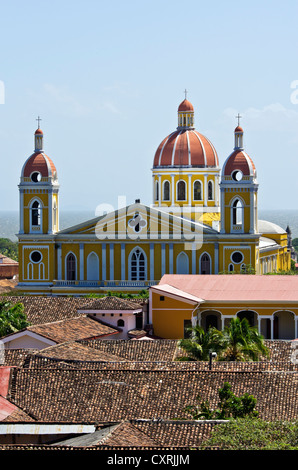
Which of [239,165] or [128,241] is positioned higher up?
[239,165]

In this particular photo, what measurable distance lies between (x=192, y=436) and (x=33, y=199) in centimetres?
4140

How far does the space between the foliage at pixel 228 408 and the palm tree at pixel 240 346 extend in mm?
7195

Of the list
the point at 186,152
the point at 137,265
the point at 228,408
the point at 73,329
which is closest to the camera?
the point at 228,408

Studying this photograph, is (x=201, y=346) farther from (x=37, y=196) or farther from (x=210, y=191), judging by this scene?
(x=210, y=191)

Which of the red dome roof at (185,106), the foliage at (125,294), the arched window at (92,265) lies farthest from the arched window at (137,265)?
the red dome roof at (185,106)

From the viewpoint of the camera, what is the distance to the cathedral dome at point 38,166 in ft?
216

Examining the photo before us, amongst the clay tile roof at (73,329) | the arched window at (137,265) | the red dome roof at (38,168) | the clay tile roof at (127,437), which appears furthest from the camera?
the red dome roof at (38,168)

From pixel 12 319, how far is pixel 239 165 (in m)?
23.8

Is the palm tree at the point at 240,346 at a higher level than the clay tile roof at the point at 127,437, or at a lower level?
higher

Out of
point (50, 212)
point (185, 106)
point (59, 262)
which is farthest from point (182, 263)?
point (185, 106)

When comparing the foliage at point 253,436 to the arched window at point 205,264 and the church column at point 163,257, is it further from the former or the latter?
the church column at point 163,257

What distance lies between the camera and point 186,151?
69625mm

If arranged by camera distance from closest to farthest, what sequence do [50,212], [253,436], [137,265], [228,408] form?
[253,436], [228,408], [137,265], [50,212]
